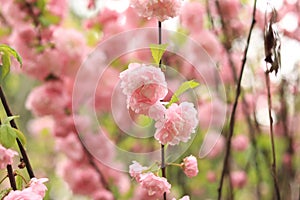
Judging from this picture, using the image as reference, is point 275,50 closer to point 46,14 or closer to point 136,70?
point 136,70

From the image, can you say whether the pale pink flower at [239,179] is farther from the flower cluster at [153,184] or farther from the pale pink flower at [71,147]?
the flower cluster at [153,184]

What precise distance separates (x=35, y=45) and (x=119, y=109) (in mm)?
378

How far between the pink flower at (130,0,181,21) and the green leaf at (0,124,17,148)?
0.23 metres

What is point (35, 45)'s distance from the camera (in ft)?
5.00

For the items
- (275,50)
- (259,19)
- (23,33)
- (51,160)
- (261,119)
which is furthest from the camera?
(51,160)

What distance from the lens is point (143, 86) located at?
0.72m

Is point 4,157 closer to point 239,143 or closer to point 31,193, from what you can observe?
point 31,193

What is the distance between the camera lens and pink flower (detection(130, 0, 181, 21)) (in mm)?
798

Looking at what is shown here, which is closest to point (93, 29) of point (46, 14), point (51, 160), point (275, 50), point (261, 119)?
point (46, 14)

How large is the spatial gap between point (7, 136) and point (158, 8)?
0.82ft

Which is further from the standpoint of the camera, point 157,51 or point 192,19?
point 192,19

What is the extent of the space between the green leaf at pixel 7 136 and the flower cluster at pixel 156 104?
0.14 m

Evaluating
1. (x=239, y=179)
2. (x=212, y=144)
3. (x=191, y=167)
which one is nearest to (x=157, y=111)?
(x=191, y=167)

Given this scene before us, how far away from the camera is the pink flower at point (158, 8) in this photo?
0.80 meters
